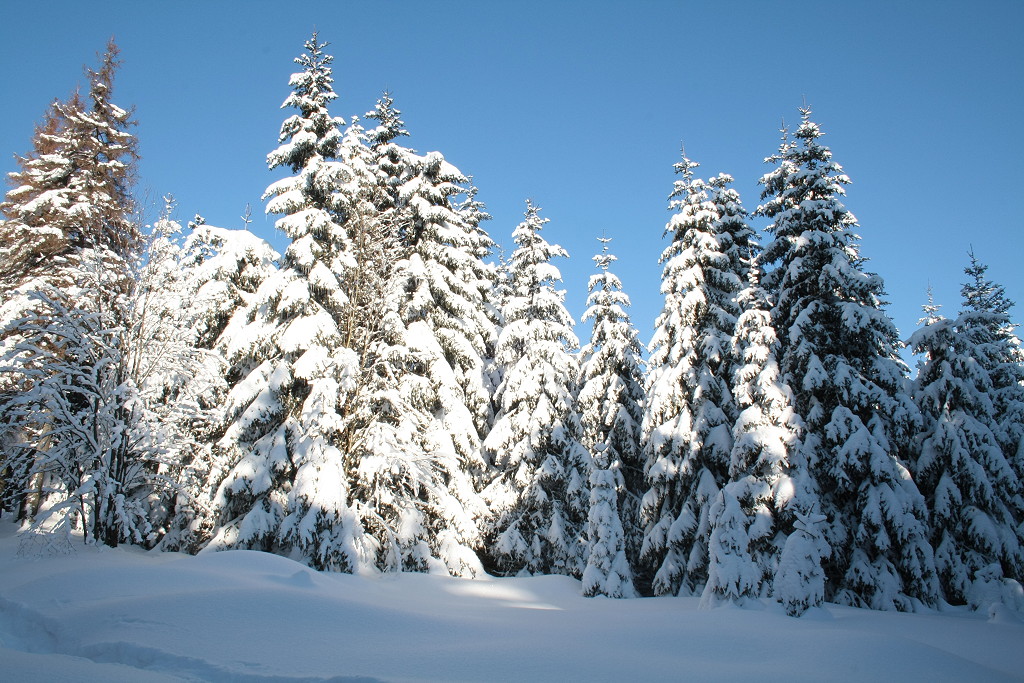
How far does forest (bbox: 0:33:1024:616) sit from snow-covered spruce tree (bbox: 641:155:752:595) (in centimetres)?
10

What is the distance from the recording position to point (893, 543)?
15.6 metres

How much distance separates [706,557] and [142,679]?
15.6 m

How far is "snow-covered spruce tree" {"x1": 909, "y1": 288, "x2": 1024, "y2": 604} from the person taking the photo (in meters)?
17.0

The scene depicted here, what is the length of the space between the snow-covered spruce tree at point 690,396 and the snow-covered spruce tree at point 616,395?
4.08ft

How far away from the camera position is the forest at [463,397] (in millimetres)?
15273

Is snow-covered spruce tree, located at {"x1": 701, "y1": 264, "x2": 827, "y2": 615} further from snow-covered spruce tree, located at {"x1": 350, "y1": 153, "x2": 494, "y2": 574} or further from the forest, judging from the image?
snow-covered spruce tree, located at {"x1": 350, "y1": 153, "x2": 494, "y2": 574}

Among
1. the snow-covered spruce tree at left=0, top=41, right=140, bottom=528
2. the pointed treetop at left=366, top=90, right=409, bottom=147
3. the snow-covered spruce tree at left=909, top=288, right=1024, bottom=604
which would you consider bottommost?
the snow-covered spruce tree at left=909, top=288, right=1024, bottom=604

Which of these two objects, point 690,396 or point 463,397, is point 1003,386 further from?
point 463,397

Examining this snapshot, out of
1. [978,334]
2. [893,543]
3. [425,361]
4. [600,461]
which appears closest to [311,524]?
[425,361]

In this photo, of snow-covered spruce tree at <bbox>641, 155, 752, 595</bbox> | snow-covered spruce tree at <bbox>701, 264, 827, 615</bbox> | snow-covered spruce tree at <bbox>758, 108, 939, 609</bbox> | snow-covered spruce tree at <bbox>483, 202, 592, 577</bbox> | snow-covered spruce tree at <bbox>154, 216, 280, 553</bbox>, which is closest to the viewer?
snow-covered spruce tree at <bbox>701, 264, 827, 615</bbox>

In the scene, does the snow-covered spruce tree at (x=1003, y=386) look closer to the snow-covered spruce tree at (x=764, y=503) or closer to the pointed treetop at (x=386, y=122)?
the snow-covered spruce tree at (x=764, y=503)

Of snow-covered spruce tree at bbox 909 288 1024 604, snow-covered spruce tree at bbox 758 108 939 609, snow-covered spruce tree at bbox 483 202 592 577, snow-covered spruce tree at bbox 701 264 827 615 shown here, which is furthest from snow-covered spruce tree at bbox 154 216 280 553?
snow-covered spruce tree at bbox 909 288 1024 604

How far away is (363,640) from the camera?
736 cm

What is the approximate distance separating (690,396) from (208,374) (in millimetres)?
15178
